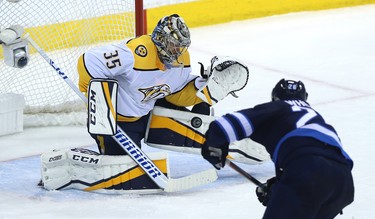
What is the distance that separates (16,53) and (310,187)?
1.91 metres

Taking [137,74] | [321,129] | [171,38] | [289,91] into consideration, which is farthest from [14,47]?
[321,129]

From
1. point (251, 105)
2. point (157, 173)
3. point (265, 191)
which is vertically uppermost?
point (265, 191)

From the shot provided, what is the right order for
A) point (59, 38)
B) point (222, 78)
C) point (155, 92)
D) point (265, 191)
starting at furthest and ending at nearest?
point (59, 38) < point (222, 78) < point (155, 92) < point (265, 191)

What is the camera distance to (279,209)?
2.86 meters

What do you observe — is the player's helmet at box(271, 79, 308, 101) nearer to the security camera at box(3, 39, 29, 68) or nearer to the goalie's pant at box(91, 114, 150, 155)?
the goalie's pant at box(91, 114, 150, 155)

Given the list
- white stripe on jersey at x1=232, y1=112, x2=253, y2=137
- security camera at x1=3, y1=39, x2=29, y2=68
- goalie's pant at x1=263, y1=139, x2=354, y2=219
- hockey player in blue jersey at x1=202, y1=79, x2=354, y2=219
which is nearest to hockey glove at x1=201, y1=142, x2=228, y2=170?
hockey player in blue jersey at x1=202, y1=79, x2=354, y2=219

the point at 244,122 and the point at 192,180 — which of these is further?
the point at 192,180

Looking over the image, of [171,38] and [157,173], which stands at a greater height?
[171,38]

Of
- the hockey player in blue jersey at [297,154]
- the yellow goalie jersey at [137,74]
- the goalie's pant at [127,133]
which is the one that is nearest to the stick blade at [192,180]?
the goalie's pant at [127,133]

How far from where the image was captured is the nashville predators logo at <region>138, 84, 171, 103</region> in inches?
163

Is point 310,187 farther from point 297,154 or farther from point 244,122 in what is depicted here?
point 244,122

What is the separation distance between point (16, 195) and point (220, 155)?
46.4 inches

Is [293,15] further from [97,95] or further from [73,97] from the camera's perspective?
[97,95]

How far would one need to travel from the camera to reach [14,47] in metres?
4.37
